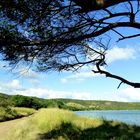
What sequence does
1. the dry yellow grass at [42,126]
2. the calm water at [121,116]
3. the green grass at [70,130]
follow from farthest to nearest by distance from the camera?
1. the calm water at [121,116]
2. the dry yellow grass at [42,126]
3. the green grass at [70,130]

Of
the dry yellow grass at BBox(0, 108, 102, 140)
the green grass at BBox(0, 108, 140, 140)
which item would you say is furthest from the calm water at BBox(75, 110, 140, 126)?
the green grass at BBox(0, 108, 140, 140)

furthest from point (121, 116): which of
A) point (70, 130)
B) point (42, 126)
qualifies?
point (70, 130)

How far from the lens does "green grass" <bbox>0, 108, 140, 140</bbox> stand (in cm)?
1364

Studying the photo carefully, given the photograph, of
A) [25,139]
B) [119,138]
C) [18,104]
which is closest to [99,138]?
[119,138]

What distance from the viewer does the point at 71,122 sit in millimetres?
17766

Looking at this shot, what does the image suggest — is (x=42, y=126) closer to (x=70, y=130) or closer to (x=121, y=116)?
(x=70, y=130)

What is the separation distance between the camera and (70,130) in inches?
605

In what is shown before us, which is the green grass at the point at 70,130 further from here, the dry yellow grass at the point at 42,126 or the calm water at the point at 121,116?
the calm water at the point at 121,116

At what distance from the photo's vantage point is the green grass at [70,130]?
1364cm

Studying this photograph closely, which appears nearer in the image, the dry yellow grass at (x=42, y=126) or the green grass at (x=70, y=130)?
the green grass at (x=70, y=130)

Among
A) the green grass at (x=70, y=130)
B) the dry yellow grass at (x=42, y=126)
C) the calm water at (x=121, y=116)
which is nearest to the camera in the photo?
the green grass at (x=70, y=130)

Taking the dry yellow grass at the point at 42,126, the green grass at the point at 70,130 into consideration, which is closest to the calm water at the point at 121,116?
the dry yellow grass at the point at 42,126

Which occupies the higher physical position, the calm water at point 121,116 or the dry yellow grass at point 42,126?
the calm water at point 121,116

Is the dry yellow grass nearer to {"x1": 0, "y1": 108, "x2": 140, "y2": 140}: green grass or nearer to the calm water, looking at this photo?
{"x1": 0, "y1": 108, "x2": 140, "y2": 140}: green grass
